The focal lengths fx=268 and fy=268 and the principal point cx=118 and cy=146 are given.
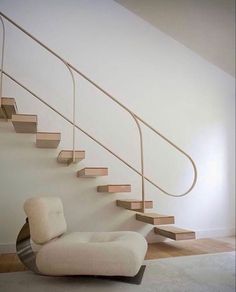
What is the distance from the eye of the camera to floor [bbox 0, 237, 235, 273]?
2.87 m

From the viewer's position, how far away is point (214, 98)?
4.63 metres

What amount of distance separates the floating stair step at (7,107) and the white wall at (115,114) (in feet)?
1.15

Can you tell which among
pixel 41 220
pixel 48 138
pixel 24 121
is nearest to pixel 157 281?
pixel 41 220

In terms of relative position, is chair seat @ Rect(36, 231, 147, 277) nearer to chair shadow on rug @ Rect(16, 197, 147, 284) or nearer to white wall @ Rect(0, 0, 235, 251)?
chair shadow on rug @ Rect(16, 197, 147, 284)

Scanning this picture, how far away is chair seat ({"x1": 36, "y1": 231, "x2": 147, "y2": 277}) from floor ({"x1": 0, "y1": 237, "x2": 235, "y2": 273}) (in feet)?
2.17

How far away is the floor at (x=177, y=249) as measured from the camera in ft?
9.42

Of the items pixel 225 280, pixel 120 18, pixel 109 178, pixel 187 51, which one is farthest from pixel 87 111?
pixel 225 280

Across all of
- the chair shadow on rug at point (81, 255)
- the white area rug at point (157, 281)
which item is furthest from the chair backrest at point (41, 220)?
the white area rug at point (157, 281)

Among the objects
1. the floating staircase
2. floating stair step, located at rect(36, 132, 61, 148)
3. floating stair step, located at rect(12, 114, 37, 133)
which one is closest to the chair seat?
the floating staircase

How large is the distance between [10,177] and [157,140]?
2194mm

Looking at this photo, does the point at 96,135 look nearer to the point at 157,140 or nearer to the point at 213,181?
the point at 157,140

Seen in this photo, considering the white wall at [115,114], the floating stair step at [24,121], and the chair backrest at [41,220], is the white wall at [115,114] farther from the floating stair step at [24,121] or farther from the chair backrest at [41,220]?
the chair backrest at [41,220]

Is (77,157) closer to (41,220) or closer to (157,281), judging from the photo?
(41,220)

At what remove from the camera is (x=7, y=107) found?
298 centimetres
